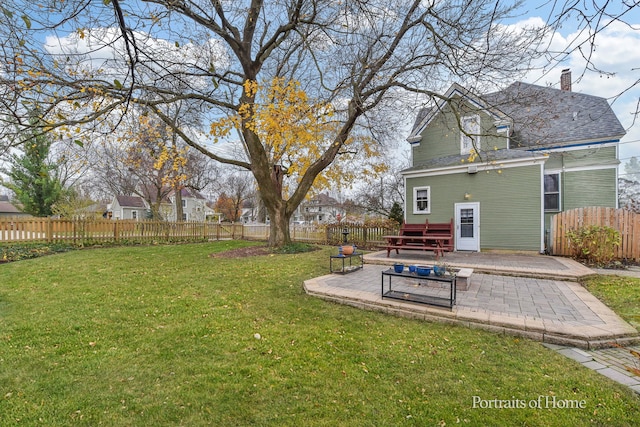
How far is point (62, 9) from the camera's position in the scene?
10.2ft

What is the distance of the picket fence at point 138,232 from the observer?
11234 mm

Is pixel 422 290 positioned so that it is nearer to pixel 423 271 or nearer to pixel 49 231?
pixel 423 271

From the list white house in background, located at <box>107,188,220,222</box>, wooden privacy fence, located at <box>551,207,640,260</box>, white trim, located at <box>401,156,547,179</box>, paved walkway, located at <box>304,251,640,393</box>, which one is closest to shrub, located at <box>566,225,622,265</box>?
wooden privacy fence, located at <box>551,207,640,260</box>

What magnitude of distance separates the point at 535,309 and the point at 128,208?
4785 cm

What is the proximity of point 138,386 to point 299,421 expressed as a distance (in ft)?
4.94

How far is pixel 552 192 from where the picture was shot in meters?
12.0

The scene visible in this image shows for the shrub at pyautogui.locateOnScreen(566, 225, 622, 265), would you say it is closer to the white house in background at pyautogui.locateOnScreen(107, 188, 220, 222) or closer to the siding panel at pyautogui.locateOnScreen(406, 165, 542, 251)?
the siding panel at pyautogui.locateOnScreen(406, 165, 542, 251)

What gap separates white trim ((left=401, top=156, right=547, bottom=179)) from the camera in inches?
407

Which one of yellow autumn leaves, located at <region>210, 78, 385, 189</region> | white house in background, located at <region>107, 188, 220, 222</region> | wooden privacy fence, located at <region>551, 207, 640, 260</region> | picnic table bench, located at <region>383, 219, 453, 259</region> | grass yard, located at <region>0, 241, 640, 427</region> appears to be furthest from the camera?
white house in background, located at <region>107, 188, 220, 222</region>

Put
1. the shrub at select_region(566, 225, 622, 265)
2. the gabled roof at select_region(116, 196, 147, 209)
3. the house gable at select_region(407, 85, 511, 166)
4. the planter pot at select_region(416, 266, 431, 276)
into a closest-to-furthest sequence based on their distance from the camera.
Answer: the planter pot at select_region(416, 266, 431, 276)
the shrub at select_region(566, 225, 622, 265)
the house gable at select_region(407, 85, 511, 166)
the gabled roof at select_region(116, 196, 147, 209)

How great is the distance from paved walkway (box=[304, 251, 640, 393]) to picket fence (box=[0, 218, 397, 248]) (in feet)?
22.6

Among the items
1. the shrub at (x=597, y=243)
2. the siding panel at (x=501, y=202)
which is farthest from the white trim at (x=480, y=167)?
the shrub at (x=597, y=243)

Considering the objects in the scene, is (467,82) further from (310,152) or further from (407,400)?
(407,400)

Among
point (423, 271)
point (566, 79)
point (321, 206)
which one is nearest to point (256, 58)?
point (423, 271)
